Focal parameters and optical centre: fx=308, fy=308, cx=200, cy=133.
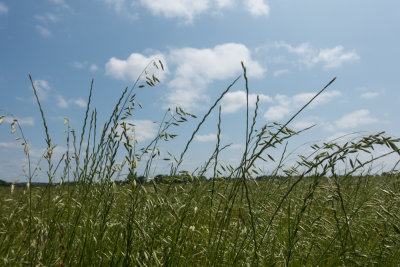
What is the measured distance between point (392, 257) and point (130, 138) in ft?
5.95

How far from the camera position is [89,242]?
6.27 feet

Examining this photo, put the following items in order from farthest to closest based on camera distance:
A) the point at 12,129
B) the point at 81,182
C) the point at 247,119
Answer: the point at 81,182, the point at 12,129, the point at 247,119

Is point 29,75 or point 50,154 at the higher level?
point 29,75

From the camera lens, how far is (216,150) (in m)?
1.77

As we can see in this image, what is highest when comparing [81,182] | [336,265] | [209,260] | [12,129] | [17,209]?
[12,129]

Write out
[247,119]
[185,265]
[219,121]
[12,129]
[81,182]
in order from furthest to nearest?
[81,182] → [12,129] → [185,265] → [219,121] → [247,119]

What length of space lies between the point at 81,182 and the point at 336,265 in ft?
6.11

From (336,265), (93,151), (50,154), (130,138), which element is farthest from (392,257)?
(50,154)

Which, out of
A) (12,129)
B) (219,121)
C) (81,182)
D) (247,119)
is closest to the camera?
(247,119)

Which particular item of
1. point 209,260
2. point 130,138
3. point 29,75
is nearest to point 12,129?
point 29,75

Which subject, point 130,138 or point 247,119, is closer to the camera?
point 247,119

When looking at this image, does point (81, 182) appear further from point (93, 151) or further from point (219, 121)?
point (219, 121)

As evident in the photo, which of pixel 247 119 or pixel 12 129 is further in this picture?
pixel 12 129

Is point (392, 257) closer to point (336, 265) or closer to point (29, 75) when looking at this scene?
point (336, 265)
